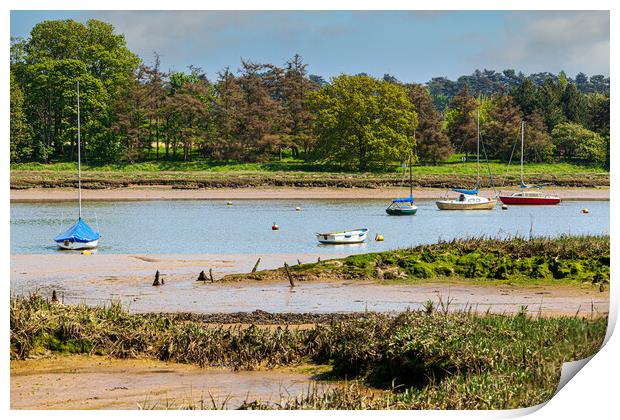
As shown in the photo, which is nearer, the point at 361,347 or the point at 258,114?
the point at 361,347

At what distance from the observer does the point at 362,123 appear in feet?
206

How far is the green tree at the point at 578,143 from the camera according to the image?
5756 cm

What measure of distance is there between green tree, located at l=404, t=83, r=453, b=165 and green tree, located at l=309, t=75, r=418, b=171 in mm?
3801

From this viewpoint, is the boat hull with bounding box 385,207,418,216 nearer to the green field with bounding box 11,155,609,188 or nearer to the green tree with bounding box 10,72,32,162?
the green field with bounding box 11,155,609,188

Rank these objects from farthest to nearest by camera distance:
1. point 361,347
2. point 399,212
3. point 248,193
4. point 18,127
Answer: point 248,193 < point 399,212 < point 18,127 < point 361,347

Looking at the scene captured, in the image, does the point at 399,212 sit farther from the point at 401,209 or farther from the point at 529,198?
the point at 529,198

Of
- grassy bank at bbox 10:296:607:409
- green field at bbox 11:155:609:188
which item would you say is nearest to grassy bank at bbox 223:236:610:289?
grassy bank at bbox 10:296:607:409

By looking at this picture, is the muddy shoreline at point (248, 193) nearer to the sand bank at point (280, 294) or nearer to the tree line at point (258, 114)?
the tree line at point (258, 114)

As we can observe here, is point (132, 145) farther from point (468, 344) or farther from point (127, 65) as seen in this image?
point (468, 344)

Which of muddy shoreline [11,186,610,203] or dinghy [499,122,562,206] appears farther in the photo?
dinghy [499,122,562,206]

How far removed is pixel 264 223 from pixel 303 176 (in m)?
21.2

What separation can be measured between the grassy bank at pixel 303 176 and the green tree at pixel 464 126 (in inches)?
195

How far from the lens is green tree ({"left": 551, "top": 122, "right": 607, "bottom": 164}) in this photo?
5756 centimetres

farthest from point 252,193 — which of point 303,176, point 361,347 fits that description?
point 361,347
